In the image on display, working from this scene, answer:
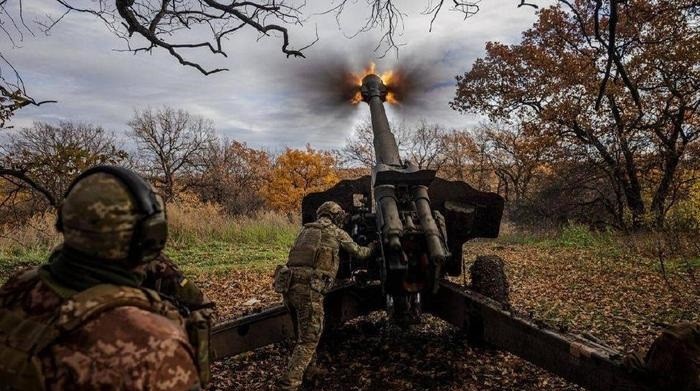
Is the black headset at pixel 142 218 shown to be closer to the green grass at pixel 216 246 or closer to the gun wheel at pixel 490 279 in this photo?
the gun wheel at pixel 490 279

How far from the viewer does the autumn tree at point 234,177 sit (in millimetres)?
40875

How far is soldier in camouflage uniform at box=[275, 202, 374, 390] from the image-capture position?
4785mm

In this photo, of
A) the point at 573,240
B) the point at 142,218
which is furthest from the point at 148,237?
the point at 573,240

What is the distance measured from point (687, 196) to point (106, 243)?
1667 centimetres

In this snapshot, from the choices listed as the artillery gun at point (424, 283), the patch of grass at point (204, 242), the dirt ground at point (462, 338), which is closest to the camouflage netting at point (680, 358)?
the artillery gun at point (424, 283)

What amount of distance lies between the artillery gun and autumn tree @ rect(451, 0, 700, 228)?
31.0 feet

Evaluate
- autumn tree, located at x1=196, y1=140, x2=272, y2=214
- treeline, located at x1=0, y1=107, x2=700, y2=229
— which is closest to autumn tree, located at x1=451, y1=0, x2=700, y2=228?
treeline, located at x1=0, y1=107, x2=700, y2=229

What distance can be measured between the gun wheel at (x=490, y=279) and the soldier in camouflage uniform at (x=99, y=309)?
512cm

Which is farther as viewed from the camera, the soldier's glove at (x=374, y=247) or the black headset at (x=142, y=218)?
the soldier's glove at (x=374, y=247)

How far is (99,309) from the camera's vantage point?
1.52m

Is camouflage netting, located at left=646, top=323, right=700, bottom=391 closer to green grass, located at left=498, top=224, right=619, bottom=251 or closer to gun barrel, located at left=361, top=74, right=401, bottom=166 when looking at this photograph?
gun barrel, located at left=361, top=74, right=401, bottom=166

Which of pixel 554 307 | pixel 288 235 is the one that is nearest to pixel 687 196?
pixel 554 307

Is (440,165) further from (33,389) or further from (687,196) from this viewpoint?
(33,389)

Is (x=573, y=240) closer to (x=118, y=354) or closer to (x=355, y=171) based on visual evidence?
(x=118, y=354)
